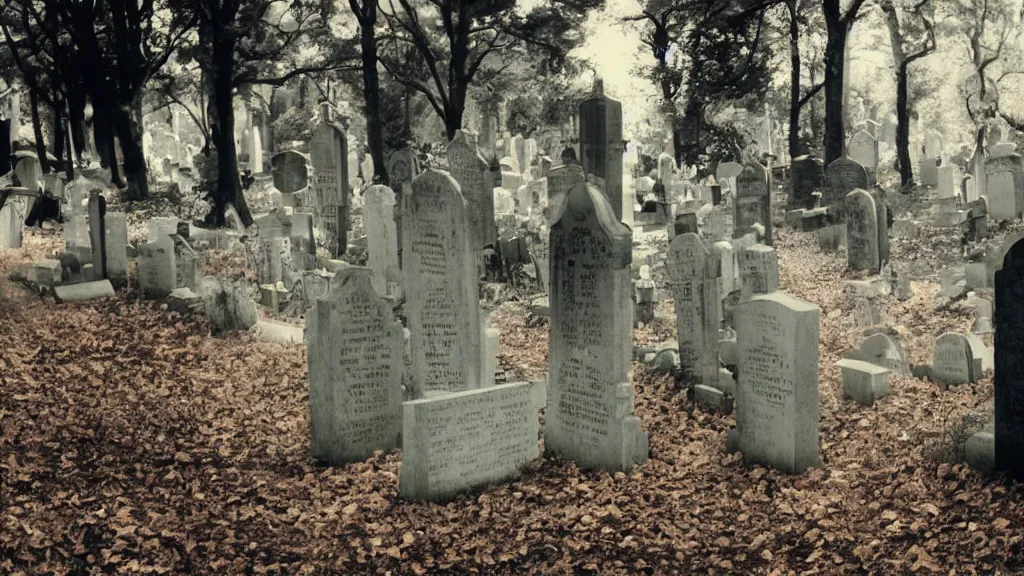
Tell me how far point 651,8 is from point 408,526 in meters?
28.8

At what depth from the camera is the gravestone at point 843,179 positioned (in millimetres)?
20719

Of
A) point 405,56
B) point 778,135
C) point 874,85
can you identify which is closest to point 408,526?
point 405,56

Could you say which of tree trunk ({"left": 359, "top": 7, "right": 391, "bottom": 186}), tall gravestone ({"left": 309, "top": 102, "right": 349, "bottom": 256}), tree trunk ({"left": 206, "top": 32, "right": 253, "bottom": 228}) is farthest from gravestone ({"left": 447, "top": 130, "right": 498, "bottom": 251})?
tree trunk ({"left": 359, "top": 7, "right": 391, "bottom": 186})

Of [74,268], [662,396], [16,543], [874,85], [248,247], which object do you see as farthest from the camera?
[874,85]

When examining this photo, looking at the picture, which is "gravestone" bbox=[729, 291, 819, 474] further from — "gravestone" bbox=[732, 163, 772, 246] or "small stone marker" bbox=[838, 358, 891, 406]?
"gravestone" bbox=[732, 163, 772, 246]

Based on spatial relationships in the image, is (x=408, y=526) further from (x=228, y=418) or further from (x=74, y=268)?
(x=74, y=268)

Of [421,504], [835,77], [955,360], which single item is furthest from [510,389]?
[835,77]

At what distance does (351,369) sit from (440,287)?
1.17 meters

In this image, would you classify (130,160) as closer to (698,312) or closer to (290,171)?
(290,171)

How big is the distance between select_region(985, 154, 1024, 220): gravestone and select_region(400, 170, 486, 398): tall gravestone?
48.3ft

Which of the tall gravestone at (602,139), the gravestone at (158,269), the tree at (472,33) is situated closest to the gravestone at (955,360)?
the tall gravestone at (602,139)

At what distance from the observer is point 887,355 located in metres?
10.3

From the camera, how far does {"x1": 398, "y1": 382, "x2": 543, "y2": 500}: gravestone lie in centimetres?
717

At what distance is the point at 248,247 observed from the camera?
669 inches
